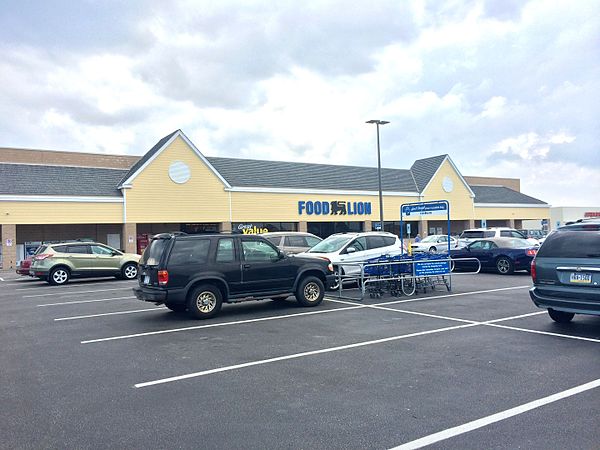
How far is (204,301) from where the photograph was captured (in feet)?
32.9

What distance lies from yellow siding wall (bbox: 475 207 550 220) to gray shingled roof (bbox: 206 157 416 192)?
8.61 m

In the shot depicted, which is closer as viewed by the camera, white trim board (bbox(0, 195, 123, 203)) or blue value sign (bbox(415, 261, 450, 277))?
blue value sign (bbox(415, 261, 450, 277))

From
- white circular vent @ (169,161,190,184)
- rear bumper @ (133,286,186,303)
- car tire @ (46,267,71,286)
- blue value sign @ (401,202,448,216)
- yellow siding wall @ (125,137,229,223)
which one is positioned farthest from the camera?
white circular vent @ (169,161,190,184)

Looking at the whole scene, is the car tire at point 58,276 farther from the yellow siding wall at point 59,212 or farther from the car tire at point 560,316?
the car tire at point 560,316

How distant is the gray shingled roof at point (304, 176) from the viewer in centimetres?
3712

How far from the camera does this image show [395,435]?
426 centimetres

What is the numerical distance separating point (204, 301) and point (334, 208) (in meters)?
30.1

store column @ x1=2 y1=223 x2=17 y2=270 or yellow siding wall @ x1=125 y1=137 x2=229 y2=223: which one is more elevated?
yellow siding wall @ x1=125 y1=137 x2=229 y2=223

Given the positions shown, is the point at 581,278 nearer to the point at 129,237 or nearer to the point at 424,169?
the point at 129,237

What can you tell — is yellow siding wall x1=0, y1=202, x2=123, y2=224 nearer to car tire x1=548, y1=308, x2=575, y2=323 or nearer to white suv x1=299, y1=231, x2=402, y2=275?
white suv x1=299, y1=231, x2=402, y2=275

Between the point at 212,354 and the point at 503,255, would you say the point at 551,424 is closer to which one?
the point at 212,354

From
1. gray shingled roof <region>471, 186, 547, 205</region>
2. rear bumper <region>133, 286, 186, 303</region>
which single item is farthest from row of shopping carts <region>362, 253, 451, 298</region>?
gray shingled roof <region>471, 186, 547, 205</region>

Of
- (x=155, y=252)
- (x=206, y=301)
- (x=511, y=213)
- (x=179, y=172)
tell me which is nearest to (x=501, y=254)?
(x=206, y=301)

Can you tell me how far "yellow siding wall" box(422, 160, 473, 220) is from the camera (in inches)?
1783
